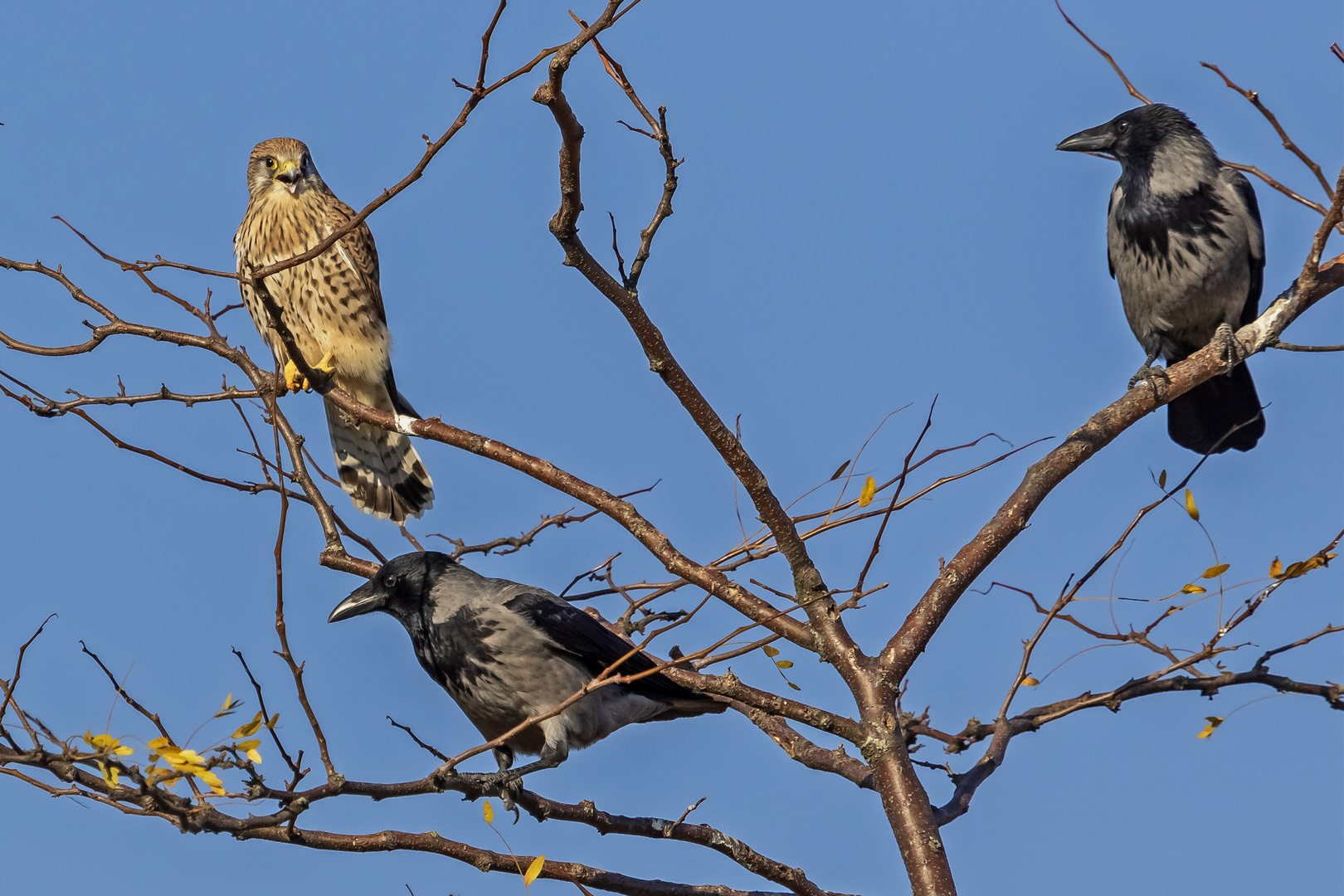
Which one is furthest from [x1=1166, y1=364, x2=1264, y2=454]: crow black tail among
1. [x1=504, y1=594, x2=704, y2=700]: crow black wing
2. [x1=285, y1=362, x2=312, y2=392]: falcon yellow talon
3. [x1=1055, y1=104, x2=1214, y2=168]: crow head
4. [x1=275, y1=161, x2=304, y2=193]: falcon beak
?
[x1=275, y1=161, x2=304, y2=193]: falcon beak

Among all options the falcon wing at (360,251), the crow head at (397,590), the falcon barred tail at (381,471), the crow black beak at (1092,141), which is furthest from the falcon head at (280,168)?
the crow black beak at (1092,141)

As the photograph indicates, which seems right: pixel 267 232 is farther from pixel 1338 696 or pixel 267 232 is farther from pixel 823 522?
pixel 1338 696

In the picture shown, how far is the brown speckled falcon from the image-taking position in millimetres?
5883

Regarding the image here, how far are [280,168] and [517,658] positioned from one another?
11.0 ft

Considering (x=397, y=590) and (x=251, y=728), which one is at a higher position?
(x=397, y=590)

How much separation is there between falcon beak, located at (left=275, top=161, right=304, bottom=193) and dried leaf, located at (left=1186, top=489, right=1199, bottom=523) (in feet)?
14.8

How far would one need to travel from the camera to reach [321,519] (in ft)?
15.0

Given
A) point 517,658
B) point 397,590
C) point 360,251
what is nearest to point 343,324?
point 360,251

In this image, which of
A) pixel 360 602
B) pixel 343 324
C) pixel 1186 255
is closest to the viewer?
pixel 360 602

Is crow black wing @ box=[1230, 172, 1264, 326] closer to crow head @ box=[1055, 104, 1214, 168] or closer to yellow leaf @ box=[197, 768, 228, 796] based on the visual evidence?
crow head @ box=[1055, 104, 1214, 168]

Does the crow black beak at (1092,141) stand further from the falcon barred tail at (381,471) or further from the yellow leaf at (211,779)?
the yellow leaf at (211,779)

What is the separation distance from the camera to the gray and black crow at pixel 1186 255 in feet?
18.8

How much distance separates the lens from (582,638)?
4.13 metres

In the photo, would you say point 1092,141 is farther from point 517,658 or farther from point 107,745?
point 107,745
